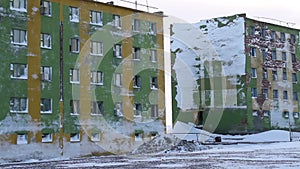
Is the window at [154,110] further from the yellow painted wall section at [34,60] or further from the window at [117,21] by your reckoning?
the yellow painted wall section at [34,60]

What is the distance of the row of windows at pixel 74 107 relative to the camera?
3719 centimetres

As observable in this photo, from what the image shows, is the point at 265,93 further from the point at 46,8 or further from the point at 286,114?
the point at 46,8

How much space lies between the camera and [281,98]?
208 ft

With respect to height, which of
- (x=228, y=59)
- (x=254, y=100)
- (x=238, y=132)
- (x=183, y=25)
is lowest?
(x=238, y=132)

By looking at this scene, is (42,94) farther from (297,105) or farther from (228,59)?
(297,105)

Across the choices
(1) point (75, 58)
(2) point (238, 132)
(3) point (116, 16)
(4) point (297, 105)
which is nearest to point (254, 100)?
(2) point (238, 132)

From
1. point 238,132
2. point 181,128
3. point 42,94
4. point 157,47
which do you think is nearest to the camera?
point 42,94

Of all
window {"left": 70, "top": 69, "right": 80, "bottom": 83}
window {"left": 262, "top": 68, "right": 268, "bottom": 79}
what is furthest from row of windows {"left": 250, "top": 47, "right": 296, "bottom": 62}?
window {"left": 70, "top": 69, "right": 80, "bottom": 83}

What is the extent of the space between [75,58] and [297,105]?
35661mm

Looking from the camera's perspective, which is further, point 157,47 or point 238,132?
point 238,132

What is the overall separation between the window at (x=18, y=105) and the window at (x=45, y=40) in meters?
4.55

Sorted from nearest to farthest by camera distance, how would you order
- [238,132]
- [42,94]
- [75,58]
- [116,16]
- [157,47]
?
[42,94] → [75,58] → [116,16] → [157,47] → [238,132]

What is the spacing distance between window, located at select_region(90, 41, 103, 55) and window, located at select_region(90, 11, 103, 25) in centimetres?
177

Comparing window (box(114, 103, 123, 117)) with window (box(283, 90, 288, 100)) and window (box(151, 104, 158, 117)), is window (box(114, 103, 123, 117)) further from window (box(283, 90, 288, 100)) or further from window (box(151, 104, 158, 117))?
window (box(283, 90, 288, 100))
